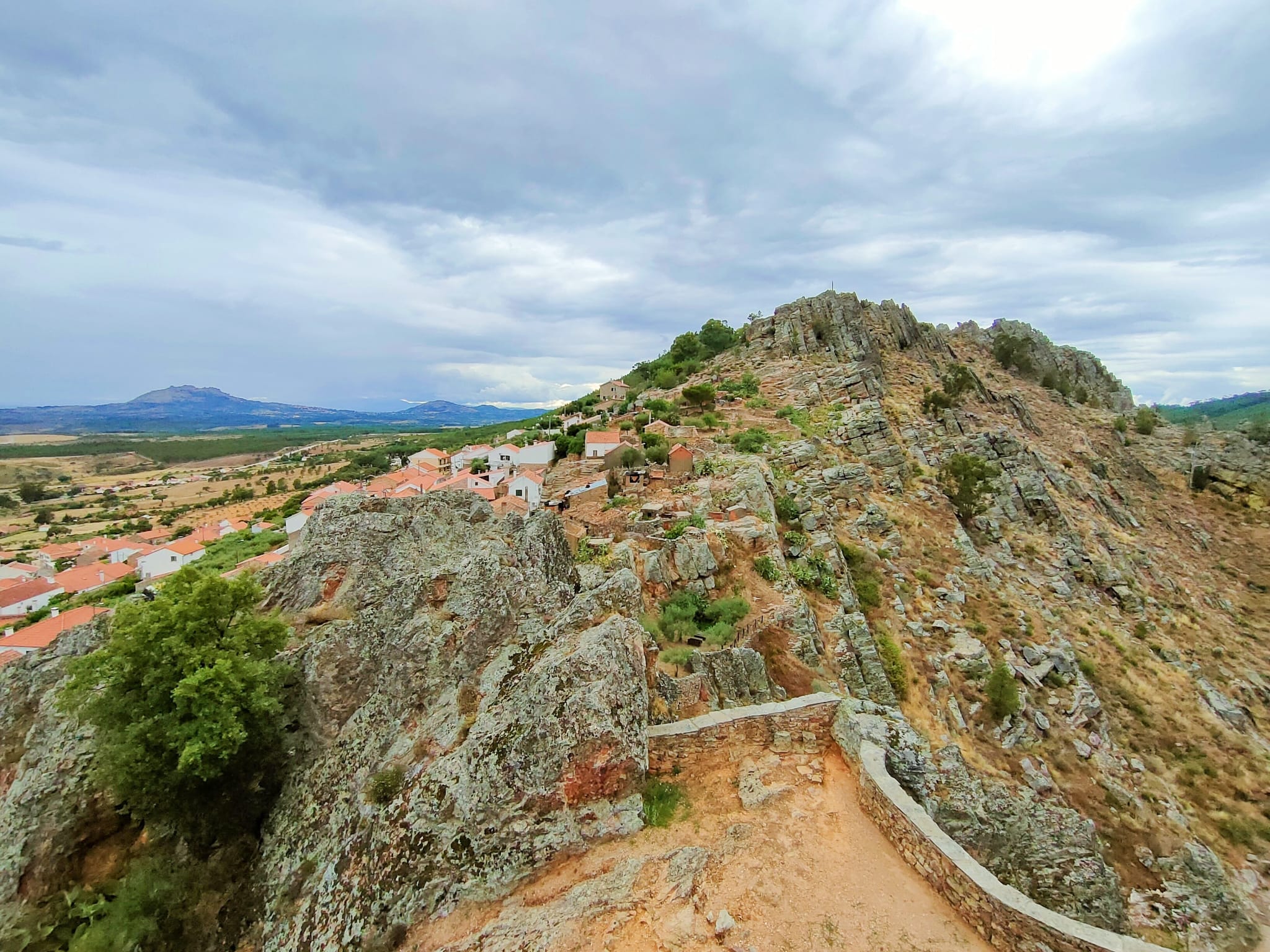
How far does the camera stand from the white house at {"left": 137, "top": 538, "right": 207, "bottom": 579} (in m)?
46.6

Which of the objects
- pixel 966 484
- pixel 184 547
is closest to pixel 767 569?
pixel 966 484

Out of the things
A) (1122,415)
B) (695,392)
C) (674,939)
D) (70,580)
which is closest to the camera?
(674,939)

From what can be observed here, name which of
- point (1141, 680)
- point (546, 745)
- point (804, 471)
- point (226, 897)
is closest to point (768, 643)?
point (546, 745)

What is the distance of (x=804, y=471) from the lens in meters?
25.0

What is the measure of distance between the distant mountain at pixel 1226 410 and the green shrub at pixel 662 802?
4017 inches

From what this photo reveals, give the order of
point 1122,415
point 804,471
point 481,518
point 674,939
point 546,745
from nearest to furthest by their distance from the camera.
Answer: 1. point 674,939
2. point 546,745
3. point 481,518
4. point 804,471
5. point 1122,415

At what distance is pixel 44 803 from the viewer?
31.1 feet

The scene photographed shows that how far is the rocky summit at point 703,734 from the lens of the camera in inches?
277

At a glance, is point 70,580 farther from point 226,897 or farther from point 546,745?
point 546,745

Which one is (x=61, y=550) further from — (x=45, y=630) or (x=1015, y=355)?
(x=1015, y=355)

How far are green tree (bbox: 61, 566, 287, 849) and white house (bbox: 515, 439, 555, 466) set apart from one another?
29073 mm

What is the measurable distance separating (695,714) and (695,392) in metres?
27.7

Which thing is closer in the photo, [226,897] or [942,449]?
[226,897]

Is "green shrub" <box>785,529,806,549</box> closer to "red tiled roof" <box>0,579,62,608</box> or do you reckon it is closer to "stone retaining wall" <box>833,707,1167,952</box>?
"stone retaining wall" <box>833,707,1167,952</box>
